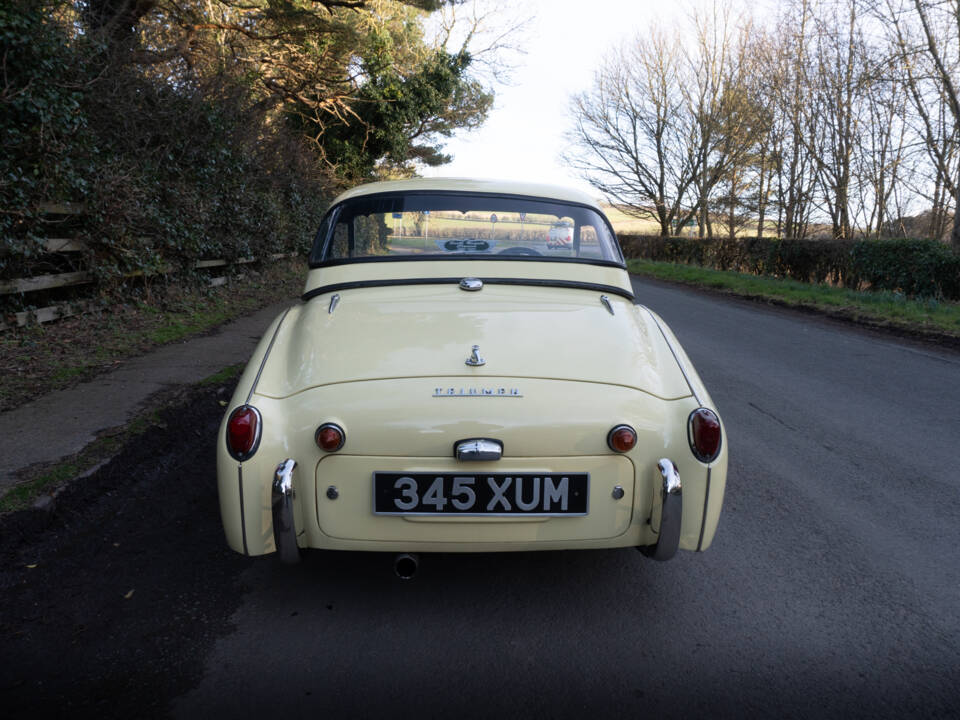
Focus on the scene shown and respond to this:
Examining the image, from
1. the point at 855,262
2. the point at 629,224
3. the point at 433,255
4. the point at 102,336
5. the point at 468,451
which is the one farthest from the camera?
the point at 629,224

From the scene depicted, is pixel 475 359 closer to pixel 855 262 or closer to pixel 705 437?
pixel 705 437

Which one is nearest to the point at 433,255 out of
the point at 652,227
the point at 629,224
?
the point at 652,227

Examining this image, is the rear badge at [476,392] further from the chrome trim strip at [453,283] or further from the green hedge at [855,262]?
the green hedge at [855,262]

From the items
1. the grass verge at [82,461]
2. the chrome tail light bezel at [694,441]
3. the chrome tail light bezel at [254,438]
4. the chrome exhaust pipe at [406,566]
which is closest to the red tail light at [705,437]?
the chrome tail light bezel at [694,441]

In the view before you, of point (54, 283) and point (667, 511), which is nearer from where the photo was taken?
point (667, 511)

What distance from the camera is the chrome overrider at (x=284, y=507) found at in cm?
240

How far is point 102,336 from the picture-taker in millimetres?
7605

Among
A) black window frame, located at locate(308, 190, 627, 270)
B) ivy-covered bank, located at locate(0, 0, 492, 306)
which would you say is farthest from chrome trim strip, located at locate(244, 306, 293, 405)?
ivy-covered bank, located at locate(0, 0, 492, 306)

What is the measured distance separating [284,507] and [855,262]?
16.0 meters

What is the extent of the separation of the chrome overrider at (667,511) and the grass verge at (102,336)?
481 cm

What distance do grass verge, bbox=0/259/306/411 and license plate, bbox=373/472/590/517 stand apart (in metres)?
4.06

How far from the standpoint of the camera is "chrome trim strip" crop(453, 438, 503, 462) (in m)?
2.40

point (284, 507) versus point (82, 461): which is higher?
point (284, 507)

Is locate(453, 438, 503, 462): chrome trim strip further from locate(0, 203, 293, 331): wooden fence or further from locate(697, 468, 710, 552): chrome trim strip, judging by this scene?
locate(0, 203, 293, 331): wooden fence
